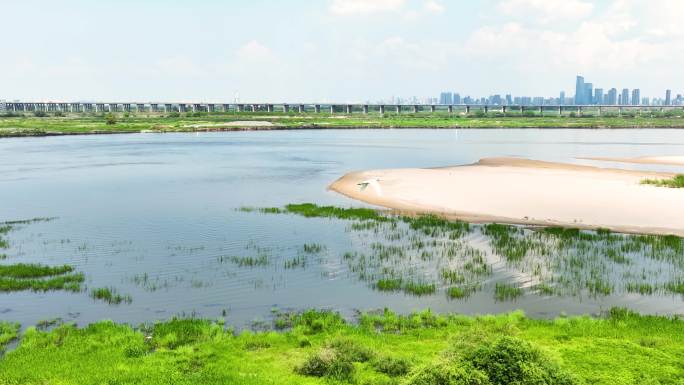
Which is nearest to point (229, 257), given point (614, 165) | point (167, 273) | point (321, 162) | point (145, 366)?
point (167, 273)

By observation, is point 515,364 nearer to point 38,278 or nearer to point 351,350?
point 351,350

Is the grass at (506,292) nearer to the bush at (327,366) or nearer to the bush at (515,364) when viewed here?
the bush at (327,366)

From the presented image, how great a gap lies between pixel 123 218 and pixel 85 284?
51.2 feet

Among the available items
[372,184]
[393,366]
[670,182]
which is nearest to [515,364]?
[393,366]

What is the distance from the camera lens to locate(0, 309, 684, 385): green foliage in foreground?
10.6 metres

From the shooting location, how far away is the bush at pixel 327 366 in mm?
13445

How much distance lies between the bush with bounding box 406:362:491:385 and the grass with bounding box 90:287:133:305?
45.7 feet

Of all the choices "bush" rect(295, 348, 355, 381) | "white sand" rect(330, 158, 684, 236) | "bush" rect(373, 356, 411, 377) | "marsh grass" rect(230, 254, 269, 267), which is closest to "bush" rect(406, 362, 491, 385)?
"bush" rect(373, 356, 411, 377)

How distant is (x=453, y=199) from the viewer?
43.1 meters

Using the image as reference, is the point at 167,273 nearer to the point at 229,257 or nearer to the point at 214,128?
the point at 229,257

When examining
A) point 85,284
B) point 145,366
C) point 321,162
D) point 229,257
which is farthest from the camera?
point 321,162

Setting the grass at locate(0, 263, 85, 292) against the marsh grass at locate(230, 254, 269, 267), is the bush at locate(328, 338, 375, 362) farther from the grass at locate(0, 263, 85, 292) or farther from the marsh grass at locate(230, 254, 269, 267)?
the grass at locate(0, 263, 85, 292)

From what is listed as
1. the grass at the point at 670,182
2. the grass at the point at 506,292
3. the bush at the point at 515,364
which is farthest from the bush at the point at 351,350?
the grass at the point at 670,182

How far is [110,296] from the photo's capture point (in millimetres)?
21078
